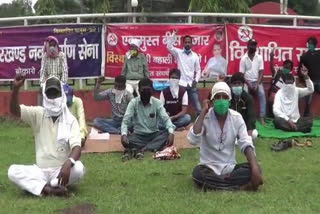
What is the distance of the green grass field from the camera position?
572cm

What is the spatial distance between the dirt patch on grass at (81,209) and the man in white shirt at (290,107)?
577 centimetres

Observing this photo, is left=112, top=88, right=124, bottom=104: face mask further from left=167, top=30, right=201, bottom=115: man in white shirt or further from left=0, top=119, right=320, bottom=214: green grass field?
left=167, top=30, right=201, bottom=115: man in white shirt

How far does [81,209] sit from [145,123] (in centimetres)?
340

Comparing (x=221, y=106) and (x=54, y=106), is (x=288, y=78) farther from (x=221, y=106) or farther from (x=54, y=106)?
(x=54, y=106)

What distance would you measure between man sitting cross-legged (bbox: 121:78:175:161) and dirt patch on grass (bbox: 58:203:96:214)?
8.78 feet

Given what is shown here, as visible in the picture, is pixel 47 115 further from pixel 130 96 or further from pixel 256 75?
pixel 256 75

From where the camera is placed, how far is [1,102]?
12000mm

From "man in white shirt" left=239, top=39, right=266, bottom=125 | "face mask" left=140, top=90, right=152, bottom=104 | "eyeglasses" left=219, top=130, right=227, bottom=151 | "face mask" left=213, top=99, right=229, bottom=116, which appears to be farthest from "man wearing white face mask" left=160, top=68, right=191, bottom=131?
"face mask" left=213, top=99, right=229, bottom=116

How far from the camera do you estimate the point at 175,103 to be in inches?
408

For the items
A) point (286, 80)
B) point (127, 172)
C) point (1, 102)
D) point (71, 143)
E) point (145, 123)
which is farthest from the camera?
point (1, 102)

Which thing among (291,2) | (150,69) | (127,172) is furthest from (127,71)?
(291,2)

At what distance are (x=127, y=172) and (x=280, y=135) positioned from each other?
3757mm

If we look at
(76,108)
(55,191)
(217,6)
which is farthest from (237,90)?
(217,6)

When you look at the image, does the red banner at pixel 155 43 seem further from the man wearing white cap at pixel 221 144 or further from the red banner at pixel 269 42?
the man wearing white cap at pixel 221 144
